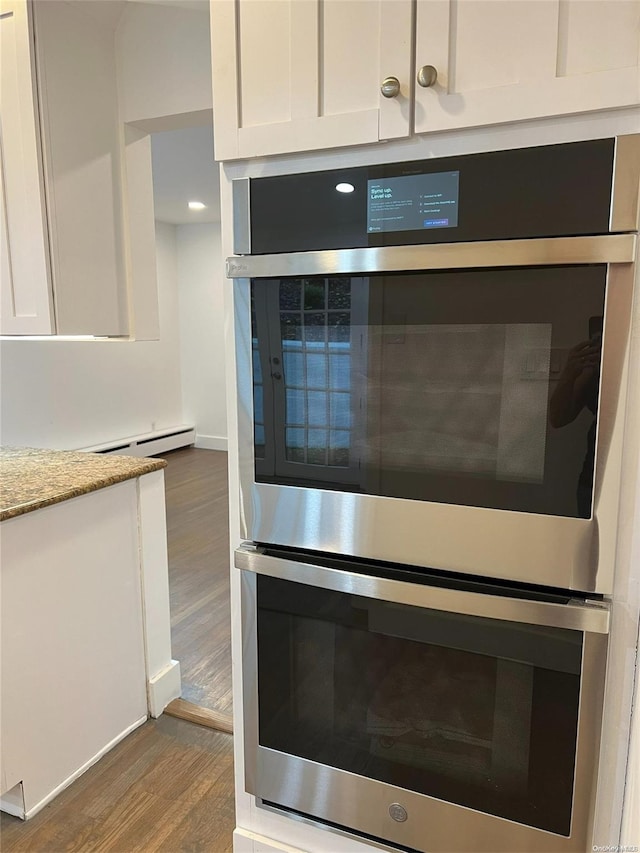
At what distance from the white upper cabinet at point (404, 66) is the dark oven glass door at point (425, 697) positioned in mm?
885

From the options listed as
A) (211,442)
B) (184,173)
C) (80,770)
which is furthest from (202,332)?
(80,770)

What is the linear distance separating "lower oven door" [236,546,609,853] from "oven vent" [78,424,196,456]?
4.97m

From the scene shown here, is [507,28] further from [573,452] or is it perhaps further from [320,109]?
[573,452]

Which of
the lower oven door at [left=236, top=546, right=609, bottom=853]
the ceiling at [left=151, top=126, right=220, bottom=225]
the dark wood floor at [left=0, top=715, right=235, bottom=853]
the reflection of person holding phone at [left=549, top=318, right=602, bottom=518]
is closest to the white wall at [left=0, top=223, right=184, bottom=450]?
the ceiling at [left=151, top=126, right=220, bottom=225]

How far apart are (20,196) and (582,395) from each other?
1.75 metres

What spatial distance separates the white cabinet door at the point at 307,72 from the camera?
3.43 ft

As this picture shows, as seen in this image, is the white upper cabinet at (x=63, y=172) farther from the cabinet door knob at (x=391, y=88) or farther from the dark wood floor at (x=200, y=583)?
the dark wood floor at (x=200, y=583)

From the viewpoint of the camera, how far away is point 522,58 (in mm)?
968

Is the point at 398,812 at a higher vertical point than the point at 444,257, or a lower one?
lower

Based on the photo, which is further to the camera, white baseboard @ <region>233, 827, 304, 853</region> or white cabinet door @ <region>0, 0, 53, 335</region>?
white cabinet door @ <region>0, 0, 53, 335</region>

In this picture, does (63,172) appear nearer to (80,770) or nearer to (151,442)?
(80,770)

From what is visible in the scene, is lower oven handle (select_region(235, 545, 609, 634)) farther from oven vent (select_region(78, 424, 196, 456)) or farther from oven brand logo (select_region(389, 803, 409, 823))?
oven vent (select_region(78, 424, 196, 456))

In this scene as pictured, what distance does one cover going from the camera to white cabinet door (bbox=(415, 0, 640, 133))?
0.92 metres

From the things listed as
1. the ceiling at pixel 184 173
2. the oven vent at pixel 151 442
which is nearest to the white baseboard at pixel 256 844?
the ceiling at pixel 184 173
